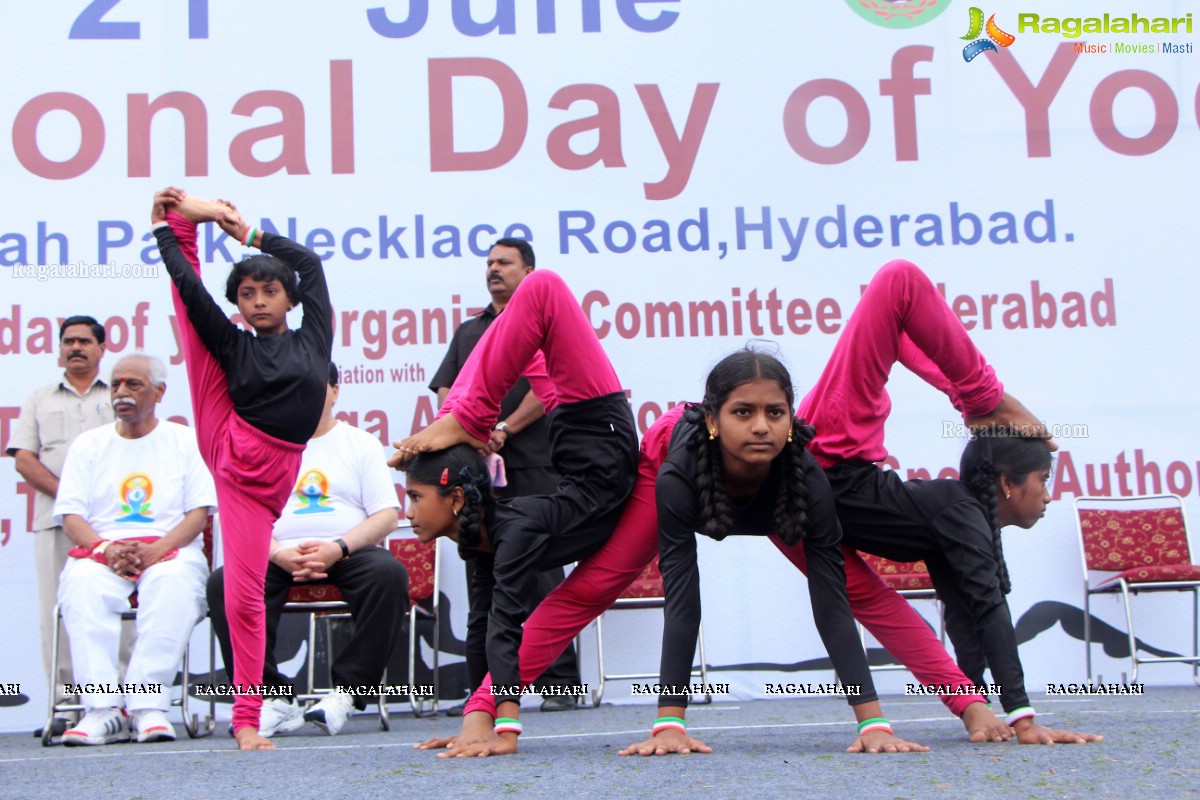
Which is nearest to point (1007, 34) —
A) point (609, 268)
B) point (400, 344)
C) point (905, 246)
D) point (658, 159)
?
point (905, 246)

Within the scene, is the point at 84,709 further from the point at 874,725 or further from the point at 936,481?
the point at 936,481

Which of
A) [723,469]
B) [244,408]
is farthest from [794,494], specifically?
[244,408]

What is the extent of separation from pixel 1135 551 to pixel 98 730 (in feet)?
12.1

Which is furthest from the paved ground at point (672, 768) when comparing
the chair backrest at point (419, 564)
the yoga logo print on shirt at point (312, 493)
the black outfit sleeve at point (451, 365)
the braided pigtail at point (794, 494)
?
the black outfit sleeve at point (451, 365)

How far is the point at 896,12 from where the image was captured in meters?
5.11

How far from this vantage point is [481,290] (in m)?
4.84

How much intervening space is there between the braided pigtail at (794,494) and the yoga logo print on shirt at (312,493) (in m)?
2.11

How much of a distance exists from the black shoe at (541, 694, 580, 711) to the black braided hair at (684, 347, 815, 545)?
2.08 m

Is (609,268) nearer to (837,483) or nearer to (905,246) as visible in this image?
(905,246)

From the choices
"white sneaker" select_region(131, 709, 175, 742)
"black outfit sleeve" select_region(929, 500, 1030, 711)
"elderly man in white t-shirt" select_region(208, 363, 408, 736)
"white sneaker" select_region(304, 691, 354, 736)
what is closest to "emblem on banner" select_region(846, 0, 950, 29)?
"elderly man in white t-shirt" select_region(208, 363, 408, 736)

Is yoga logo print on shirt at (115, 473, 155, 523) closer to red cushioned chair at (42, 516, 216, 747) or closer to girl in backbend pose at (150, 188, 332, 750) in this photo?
red cushioned chair at (42, 516, 216, 747)

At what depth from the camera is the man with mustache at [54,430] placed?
4348 mm

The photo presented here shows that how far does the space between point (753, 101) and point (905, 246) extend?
0.86 m

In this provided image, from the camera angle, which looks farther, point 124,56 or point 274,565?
point 124,56
